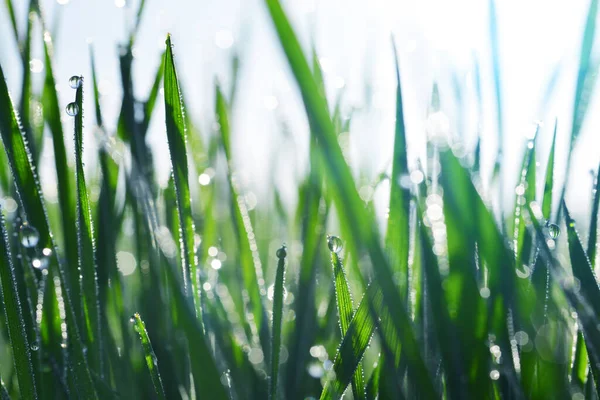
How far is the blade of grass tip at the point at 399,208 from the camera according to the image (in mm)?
365

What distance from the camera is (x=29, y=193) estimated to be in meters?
0.40

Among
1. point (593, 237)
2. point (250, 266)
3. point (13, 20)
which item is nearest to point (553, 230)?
point (593, 237)

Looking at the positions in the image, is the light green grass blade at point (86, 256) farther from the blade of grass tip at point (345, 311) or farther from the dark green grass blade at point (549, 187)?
the dark green grass blade at point (549, 187)

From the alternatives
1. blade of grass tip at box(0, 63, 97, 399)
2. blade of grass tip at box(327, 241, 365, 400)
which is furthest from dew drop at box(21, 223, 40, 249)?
blade of grass tip at box(327, 241, 365, 400)

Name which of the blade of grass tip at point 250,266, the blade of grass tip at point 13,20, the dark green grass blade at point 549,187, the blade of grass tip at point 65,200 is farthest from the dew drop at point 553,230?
the blade of grass tip at point 13,20

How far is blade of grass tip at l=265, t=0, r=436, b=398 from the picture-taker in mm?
278

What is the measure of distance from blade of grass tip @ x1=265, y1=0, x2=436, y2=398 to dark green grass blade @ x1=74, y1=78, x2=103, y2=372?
0.17 meters

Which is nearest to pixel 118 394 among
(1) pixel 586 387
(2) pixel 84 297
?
(2) pixel 84 297

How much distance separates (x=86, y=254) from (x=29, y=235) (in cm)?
5

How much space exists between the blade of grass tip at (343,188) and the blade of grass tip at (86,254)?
0.17m

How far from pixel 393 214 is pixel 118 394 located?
244 millimetres

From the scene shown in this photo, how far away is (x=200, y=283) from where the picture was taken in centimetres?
43

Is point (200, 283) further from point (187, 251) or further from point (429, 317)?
point (429, 317)

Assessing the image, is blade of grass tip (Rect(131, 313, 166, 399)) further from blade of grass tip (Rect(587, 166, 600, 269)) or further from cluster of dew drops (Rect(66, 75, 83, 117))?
Answer: blade of grass tip (Rect(587, 166, 600, 269))
